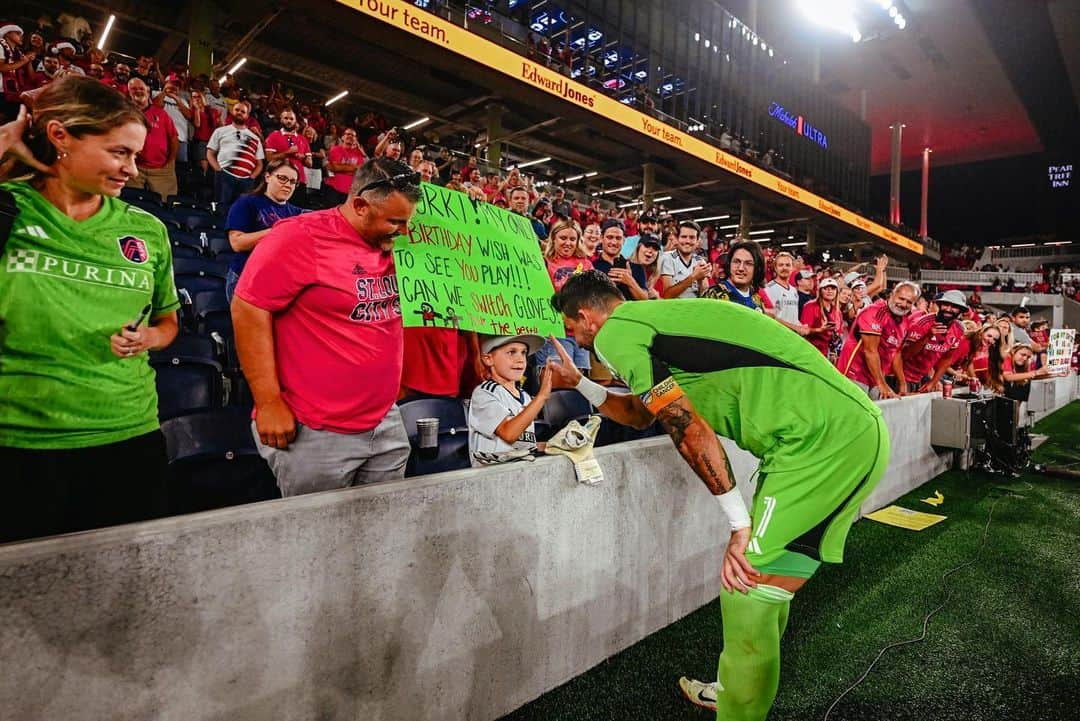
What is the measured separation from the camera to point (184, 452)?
216 cm

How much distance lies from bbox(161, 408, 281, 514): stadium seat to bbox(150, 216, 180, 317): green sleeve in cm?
54

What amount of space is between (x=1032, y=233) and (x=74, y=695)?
145ft

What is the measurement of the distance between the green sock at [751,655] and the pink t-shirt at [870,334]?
4496mm

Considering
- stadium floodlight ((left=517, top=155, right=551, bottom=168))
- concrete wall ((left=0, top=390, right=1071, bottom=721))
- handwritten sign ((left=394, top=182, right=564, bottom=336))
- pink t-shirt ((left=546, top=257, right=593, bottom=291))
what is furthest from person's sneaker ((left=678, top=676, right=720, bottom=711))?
stadium floodlight ((left=517, top=155, right=551, bottom=168))

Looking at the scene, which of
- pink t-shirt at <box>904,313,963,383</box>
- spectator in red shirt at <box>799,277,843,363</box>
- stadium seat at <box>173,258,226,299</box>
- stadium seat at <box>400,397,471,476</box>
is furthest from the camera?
pink t-shirt at <box>904,313,963,383</box>

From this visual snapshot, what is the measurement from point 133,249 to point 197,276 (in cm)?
322

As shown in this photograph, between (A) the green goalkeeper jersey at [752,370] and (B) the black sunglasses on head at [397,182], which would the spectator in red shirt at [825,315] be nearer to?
(A) the green goalkeeper jersey at [752,370]

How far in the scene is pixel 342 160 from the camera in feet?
23.4

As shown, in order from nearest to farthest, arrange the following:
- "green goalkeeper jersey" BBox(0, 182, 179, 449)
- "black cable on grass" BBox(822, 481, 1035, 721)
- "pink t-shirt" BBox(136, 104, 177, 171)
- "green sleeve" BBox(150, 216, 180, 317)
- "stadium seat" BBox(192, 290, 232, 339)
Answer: "green goalkeeper jersey" BBox(0, 182, 179, 449), "green sleeve" BBox(150, 216, 180, 317), "black cable on grass" BBox(822, 481, 1035, 721), "stadium seat" BBox(192, 290, 232, 339), "pink t-shirt" BBox(136, 104, 177, 171)

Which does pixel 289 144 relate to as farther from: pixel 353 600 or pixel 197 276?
pixel 353 600

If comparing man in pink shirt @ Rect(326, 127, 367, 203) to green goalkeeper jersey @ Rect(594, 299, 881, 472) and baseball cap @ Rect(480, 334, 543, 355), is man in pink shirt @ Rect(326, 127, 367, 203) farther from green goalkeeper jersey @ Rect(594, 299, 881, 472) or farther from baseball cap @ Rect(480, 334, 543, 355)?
green goalkeeper jersey @ Rect(594, 299, 881, 472)

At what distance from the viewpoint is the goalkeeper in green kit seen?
1.65 meters

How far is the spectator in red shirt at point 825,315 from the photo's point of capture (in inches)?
228

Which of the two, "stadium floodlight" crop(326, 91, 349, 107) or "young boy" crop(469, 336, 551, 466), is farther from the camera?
"stadium floodlight" crop(326, 91, 349, 107)
